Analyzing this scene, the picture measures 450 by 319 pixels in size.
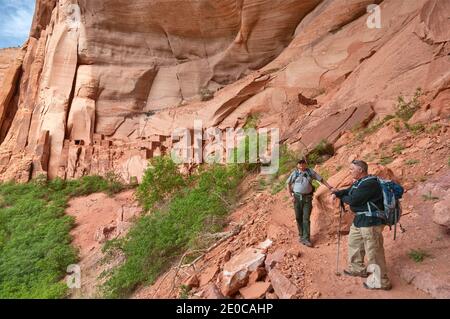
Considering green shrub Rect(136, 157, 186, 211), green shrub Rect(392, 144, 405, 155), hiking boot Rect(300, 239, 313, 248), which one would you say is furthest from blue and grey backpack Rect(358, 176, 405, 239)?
green shrub Rect(136, 157, 186, 211)

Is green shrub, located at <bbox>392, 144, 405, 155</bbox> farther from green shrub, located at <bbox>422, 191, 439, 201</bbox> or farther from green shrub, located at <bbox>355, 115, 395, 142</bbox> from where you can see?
green shrub, located at <bbox>422, 191, 439, 201</bbox>

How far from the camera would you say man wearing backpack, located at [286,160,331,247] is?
462cm

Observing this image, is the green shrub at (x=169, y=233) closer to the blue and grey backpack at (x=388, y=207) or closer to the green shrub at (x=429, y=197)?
the blue and grey backpack at (x=388, y=207)

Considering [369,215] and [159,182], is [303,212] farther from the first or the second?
[159,182]

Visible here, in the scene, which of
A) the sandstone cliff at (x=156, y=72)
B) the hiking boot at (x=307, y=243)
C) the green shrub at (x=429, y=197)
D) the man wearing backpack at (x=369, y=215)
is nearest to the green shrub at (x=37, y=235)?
the sandstone cliff at (x=156, y=72)

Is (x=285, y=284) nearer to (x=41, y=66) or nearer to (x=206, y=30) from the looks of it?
(x=206, y=30)

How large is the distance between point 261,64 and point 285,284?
1249 cm

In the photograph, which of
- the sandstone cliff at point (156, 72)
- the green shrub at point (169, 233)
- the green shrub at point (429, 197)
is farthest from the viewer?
the sandstone cliff at point (156, 72)

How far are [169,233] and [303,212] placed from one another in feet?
9.76

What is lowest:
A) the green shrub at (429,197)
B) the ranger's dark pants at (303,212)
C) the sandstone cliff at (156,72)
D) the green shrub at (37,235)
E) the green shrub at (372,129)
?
the green shrub at (37,235)

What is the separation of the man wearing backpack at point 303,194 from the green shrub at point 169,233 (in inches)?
74.1

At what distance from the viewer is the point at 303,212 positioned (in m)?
4.73

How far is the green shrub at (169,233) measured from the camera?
6.04 metres

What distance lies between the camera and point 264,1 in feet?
43.3
